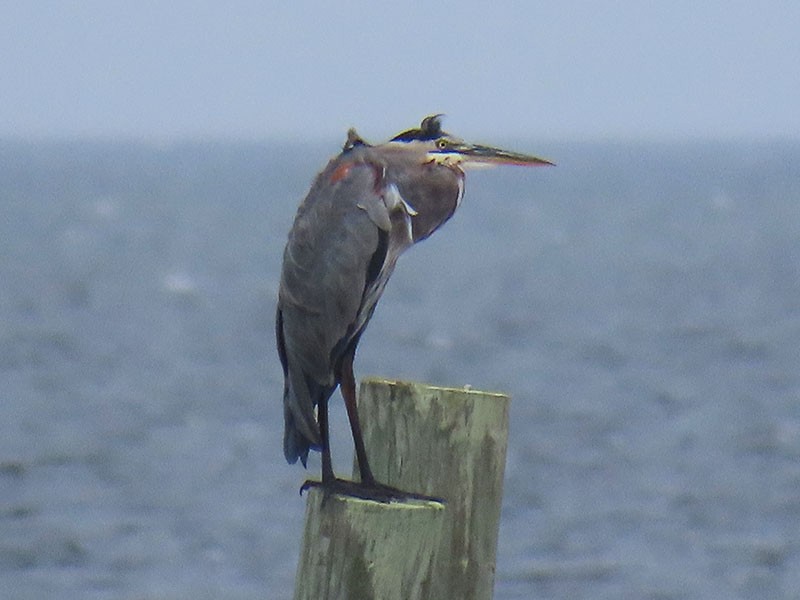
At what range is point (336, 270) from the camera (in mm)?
4445

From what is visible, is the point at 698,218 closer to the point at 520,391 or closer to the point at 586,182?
the point at 520,391

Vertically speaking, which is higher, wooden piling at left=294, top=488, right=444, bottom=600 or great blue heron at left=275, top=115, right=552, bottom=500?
great blue heron at left=275, top=115, right=552, bottom=500

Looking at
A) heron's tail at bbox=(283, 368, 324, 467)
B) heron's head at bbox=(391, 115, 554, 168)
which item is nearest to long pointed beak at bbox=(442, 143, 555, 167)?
heron's head at bbox=(391, 115, 554, 168)

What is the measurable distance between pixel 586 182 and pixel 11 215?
1884 inches

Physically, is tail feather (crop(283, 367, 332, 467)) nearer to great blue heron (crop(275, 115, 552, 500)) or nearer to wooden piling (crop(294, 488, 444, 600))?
great blue heron (crop(275, 115, 552, 500))

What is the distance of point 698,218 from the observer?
5003 cm

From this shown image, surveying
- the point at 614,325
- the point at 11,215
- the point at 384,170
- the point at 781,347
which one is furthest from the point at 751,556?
the point at 11,215

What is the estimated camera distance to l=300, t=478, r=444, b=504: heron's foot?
158 inches

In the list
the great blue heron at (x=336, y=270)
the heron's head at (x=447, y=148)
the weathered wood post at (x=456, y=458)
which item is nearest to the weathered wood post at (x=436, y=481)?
the weathered wood post at (x=456, y=458)

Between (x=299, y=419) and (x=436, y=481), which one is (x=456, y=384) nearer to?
(x=299, y=419)

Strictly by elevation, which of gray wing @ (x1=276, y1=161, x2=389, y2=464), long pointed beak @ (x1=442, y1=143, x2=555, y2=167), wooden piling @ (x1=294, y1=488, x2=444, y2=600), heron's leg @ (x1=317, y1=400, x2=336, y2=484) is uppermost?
long pointed beak @ (x1=442, y1=143, x2=555, y2=167)

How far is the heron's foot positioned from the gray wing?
8.0 inches

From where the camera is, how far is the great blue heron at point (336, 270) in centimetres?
441

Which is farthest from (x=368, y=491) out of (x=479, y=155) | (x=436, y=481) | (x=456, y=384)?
(x=456, y=384)
